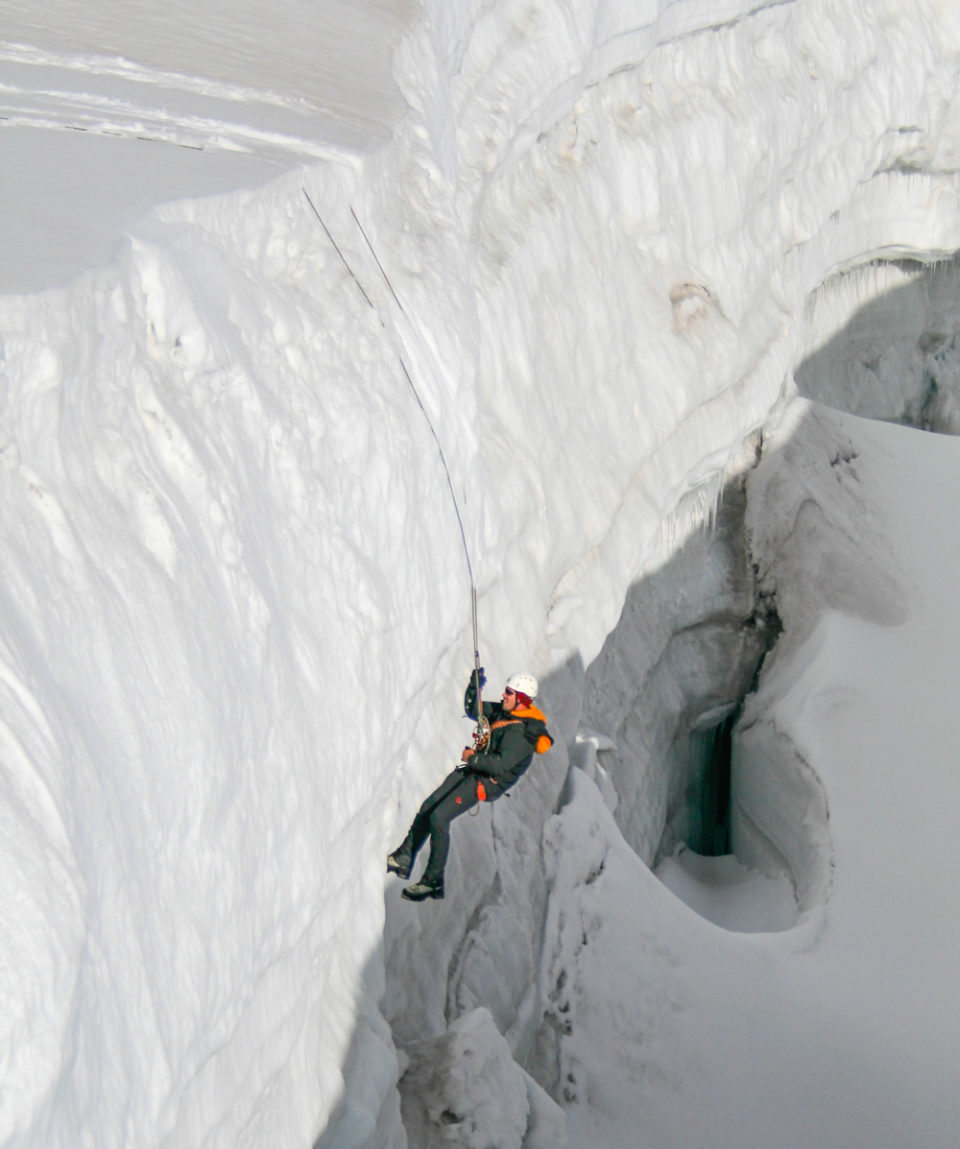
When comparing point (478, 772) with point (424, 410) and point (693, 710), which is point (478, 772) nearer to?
point (424, 410)

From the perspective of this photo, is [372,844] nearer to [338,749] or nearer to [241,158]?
[338,749]

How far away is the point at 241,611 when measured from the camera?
296cm

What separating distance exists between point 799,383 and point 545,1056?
8351 mm

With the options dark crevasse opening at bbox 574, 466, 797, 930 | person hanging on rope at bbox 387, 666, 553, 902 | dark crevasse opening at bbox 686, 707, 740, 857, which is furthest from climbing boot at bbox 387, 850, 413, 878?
dark crevasse opening at bbox 686, 707, 740, 857

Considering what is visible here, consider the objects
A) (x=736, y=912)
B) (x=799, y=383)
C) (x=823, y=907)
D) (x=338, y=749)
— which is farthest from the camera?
(x=799, y=383)

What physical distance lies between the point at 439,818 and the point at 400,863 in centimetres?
22

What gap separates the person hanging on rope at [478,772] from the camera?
15.7 ft

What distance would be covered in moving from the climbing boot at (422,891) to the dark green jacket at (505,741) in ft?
1.51

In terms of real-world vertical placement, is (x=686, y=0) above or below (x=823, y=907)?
above

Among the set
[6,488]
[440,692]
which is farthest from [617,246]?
[6,488]

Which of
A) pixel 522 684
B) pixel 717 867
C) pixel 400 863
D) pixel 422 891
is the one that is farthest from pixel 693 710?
pixel 400 863

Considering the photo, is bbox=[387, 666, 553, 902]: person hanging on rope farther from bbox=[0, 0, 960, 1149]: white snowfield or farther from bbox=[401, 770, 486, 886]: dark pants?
bbox=[0, 0, 960, 1149]: white snowfield

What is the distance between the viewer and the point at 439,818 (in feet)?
15.7

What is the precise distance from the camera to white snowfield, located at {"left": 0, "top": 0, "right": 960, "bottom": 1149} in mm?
2453
